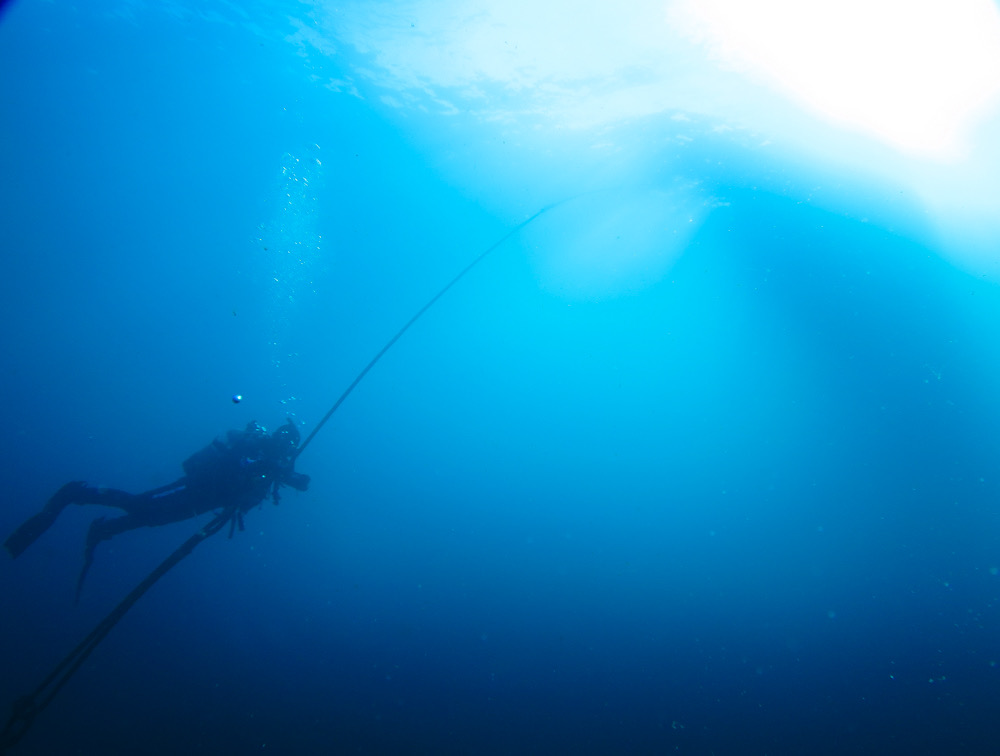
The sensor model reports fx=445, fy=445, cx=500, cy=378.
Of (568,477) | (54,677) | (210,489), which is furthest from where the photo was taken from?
(568,477)

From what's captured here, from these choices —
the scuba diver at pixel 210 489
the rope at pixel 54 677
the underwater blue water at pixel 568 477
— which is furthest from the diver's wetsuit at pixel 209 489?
the underwater blue water at pixel 568 477

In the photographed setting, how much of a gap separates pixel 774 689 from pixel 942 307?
11.0m

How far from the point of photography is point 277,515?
37.6m

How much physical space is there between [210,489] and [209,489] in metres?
0.02

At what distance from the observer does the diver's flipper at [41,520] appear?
6.20m

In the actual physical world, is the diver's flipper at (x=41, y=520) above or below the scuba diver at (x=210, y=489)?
below

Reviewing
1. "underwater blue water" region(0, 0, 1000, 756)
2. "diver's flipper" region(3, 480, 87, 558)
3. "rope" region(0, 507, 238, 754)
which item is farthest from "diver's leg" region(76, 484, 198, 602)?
"underwater blue water" region(0, 0, 1000, 756)

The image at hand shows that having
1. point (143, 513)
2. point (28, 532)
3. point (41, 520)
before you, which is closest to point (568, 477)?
point (143, 513)

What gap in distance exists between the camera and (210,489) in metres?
6.16

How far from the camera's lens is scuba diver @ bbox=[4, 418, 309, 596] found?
5.90m

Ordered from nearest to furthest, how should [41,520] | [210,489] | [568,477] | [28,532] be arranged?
[210,489], [28,532], [41,520], [568,477]

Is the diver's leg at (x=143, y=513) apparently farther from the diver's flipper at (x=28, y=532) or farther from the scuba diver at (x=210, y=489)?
the diver's flipper at (x=28, y=532)

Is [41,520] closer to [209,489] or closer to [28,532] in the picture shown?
[28,532]

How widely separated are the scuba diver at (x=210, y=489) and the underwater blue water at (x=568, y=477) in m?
7.13
